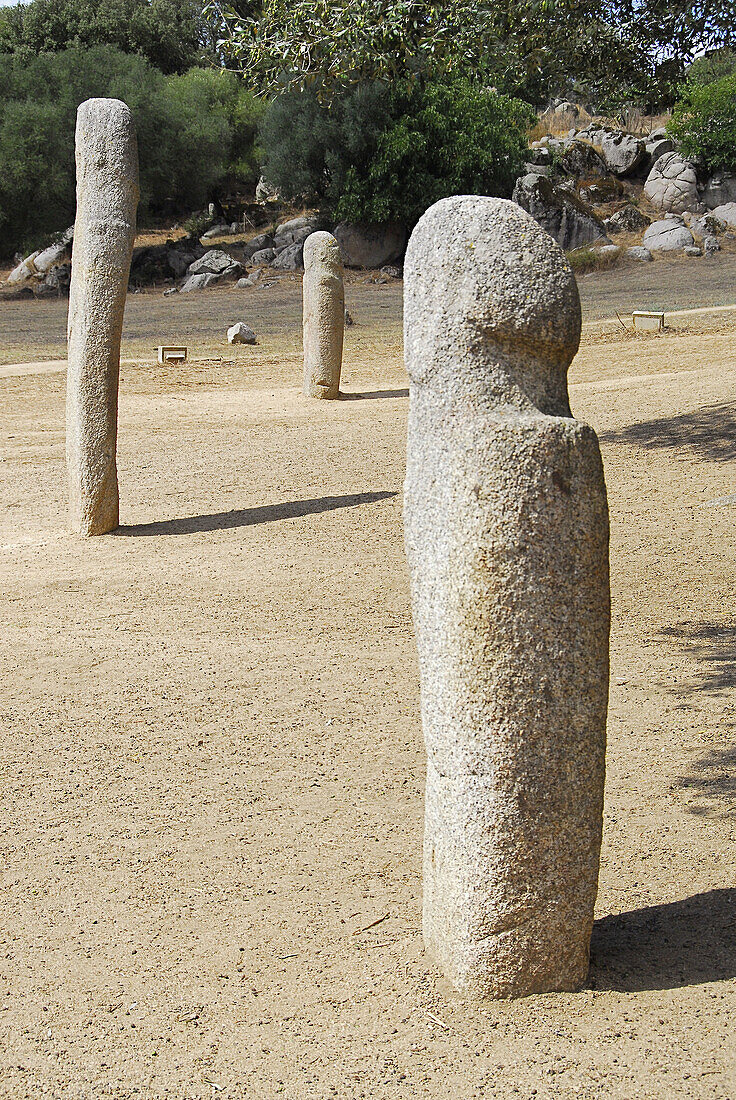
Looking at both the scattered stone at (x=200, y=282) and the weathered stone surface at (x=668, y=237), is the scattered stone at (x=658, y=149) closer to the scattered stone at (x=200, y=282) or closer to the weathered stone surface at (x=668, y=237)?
the weathered stone surface at (x=668, y=237)

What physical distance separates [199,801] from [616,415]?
8.20 metres

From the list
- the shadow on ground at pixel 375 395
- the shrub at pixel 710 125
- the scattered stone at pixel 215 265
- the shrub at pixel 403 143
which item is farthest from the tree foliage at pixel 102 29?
the shadow on ground at pixel 375 395

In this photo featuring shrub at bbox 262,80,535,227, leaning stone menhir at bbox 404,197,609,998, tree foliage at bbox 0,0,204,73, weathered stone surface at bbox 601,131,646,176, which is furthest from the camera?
tree foliage at bbox 0,0,204,73

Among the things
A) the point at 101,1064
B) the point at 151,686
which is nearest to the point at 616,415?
the point at 151,686

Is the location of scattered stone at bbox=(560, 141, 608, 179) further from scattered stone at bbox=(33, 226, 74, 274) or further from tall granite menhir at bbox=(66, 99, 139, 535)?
A: tall granite menhir at bbox=(66, 99, 139, 535)

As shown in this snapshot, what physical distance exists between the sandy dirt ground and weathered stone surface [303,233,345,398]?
361cm

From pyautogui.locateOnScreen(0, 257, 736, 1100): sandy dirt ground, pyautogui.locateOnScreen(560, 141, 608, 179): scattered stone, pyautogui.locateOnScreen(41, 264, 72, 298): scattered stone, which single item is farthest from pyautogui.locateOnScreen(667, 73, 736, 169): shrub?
pyautogui.locateOnScreen(0, 257, 736, 1100): sandy dirt ground

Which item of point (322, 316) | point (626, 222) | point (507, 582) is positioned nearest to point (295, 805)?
point (507, 582)

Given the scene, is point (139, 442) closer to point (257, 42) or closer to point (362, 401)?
point (362, 401)

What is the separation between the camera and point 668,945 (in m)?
3.20

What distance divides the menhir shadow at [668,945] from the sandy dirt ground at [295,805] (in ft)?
0.04

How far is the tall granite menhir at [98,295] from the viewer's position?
792 centimetres

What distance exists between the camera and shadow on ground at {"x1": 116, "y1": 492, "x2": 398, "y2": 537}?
8.77 m

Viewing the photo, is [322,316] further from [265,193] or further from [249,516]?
[265,193]
